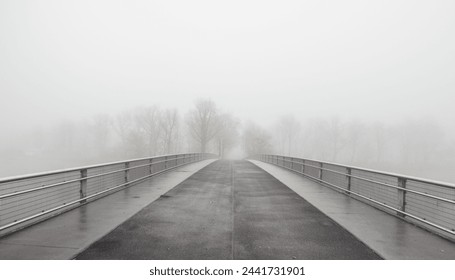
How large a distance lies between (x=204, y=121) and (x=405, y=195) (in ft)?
186

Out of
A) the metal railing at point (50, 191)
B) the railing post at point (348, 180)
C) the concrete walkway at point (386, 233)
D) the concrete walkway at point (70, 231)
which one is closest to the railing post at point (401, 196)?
the concrete walkway at point (386, 233)

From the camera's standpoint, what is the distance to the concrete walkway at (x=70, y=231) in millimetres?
4238

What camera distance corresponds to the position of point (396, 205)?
6.78 metres

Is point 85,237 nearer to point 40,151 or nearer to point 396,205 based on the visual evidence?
point 396,205

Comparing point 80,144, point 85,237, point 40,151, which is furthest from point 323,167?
point 40,151

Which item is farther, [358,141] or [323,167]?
[358,141]

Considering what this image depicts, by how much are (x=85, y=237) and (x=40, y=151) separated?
Result: 111514 millimetres

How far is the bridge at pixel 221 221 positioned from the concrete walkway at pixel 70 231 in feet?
0.05

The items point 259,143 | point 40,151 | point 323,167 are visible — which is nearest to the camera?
point 323,167

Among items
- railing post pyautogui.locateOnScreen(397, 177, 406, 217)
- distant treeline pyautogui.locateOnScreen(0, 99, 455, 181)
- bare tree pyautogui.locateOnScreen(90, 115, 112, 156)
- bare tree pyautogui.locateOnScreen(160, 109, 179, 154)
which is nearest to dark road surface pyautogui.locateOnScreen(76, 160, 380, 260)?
railing post pyautogui.locateOnScreen(397, 177, 406, 217)

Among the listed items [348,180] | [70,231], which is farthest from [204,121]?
[70,231]

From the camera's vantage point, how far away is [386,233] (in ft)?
17.7

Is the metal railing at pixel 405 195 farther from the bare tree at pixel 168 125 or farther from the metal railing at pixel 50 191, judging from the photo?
the bare tree at pixel 168 125

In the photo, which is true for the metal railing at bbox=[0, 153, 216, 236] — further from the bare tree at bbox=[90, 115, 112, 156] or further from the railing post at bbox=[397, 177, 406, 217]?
the bare tree at bbox=[90, 115, 112, 156]
